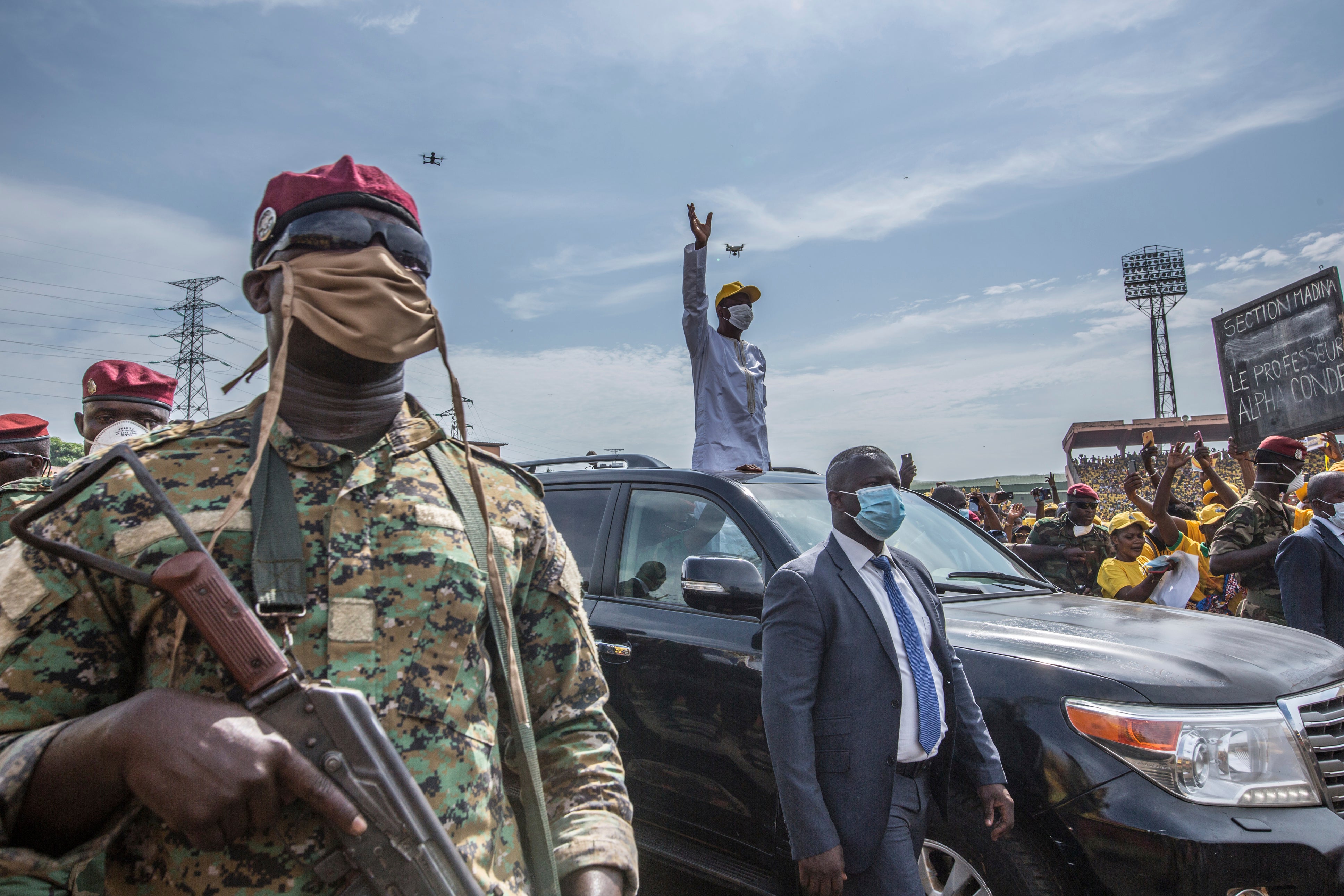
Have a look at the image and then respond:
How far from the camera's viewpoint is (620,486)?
4.25 m

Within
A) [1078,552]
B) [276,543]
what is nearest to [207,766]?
[276,543]

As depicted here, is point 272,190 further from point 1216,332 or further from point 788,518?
point 1216,332

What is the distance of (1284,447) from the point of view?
17.8 ft

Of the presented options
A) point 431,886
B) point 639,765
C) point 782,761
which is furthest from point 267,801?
point 639,765

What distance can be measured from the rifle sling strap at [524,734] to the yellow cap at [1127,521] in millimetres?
5349

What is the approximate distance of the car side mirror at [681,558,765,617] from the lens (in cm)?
303

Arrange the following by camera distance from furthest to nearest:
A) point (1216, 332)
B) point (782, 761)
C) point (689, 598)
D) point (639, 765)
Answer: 1. point (1216, 332)
2. point (639, 765)
3. point (689, 598)
4. point (782, 761)

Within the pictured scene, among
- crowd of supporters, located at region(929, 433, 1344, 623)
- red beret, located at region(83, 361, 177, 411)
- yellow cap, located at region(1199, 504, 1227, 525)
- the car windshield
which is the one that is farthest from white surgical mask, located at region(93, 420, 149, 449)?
yellow cap, located at region(1199, 504, 1227, 525)

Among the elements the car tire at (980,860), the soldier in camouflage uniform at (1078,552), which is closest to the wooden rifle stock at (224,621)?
the car tire at (980,860)

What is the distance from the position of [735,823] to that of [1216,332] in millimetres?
8091

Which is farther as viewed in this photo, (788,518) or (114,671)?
(788,518)

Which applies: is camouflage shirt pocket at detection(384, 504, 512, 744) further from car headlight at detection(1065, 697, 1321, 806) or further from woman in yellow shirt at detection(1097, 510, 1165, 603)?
woman in yellow shirt at detection(1097, 510, 1165, 603)

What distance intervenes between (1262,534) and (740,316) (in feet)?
11.6

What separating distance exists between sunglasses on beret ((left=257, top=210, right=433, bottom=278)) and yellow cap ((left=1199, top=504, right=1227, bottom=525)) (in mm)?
7334
